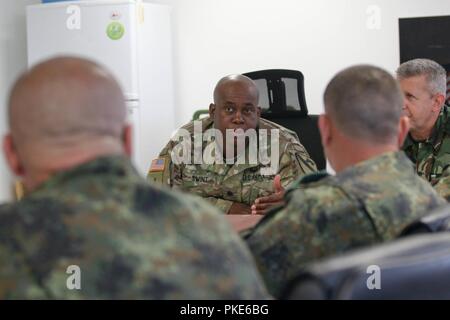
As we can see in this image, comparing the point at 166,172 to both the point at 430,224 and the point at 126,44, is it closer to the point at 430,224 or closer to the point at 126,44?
the point at 430,224

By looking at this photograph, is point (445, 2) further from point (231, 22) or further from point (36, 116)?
point (36, 116)

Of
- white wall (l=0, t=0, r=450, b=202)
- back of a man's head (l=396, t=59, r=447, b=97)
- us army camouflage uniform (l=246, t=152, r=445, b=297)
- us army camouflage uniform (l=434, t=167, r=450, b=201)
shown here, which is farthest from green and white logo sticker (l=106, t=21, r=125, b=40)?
us army camouflage uniform (l=246, t=152, r=445, b=297)

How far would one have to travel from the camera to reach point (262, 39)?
6.15 m

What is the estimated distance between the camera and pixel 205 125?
382cm

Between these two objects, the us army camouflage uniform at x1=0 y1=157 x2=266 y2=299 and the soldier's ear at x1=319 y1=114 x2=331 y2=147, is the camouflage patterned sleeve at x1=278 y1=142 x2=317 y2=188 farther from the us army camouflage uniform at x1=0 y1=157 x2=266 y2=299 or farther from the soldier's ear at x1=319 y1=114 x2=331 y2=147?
the us army camouflage uniform at x1=0 y1=157 x2=266 y2=299

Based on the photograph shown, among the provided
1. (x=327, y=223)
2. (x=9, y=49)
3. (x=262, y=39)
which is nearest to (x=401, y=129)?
(x=327, y=223)

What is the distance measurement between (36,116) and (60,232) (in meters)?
0.22

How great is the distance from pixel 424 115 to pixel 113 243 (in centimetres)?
239

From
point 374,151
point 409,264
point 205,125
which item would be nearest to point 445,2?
point 205,125

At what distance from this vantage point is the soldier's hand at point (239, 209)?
11.0 ft

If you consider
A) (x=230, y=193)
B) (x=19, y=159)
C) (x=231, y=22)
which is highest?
(x=231, y=22)

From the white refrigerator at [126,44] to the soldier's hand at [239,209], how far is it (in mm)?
2488

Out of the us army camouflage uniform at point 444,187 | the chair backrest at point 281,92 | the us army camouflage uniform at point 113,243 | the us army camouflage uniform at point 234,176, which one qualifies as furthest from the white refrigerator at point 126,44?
the us army camouflage uniform at point 113,243

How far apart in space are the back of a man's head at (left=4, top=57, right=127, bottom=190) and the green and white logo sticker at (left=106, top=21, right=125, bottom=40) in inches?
181
